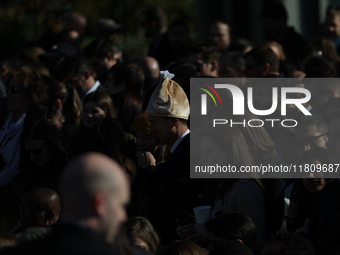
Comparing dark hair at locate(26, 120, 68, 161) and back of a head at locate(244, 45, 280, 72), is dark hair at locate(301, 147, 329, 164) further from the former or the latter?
back of a head at locate(244, 45, 280, 72)

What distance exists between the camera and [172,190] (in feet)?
13.1

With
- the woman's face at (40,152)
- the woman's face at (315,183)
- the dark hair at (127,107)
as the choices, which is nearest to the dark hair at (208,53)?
the dark hair at (127,107)

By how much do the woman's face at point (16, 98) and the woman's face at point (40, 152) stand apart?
945mm

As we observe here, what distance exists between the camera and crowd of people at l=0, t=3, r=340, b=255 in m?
2.05

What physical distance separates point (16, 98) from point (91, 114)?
2.91ft

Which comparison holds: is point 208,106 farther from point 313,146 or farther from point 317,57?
point 317,57

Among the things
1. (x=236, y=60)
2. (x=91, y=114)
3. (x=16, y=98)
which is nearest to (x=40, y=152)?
(x=91, y=114)

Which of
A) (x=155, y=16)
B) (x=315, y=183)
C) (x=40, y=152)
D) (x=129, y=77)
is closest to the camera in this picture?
(x=315, y=183)

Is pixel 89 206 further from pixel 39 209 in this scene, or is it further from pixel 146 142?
pixel 146 142

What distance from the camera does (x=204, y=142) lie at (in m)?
3.99

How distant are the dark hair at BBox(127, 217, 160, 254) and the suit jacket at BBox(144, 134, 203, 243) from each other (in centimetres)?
36

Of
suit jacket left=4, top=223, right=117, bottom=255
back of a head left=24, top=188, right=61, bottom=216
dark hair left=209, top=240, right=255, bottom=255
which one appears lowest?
back of a head left=24, top=188, right=61, bottom=216

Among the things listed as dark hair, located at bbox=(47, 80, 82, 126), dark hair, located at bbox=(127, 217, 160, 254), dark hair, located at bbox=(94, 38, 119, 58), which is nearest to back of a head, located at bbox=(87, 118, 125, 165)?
dark hair, located at bbox=(47, 80, 82, 126)

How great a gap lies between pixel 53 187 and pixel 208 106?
1569mm
